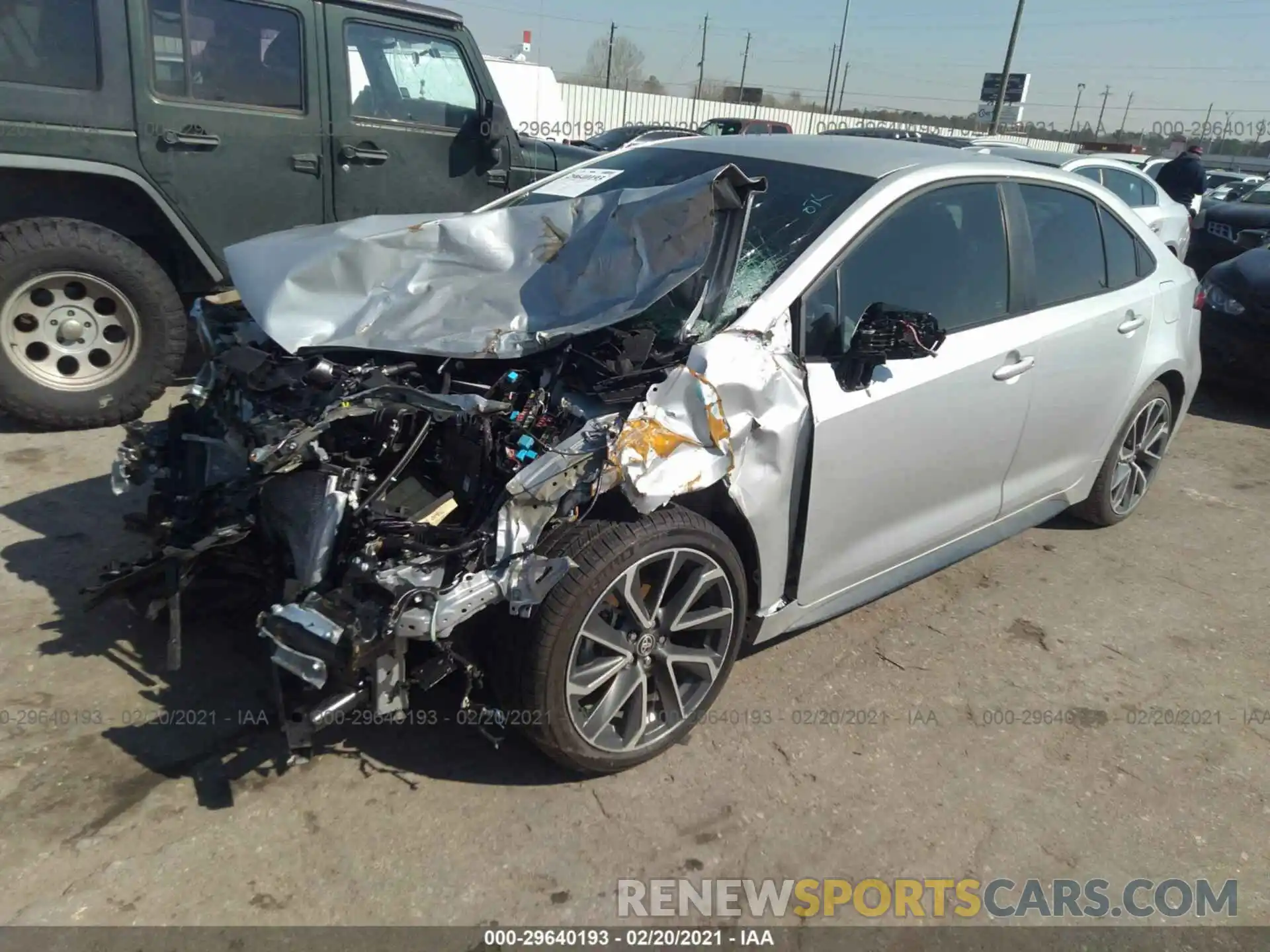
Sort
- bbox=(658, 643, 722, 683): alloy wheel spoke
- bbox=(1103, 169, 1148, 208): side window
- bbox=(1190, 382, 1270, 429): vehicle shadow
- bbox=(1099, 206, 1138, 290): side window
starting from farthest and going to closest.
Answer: bbox=(1103, 169, 1148, 208): side window → bbox=(1190, 382, 1270, 429): vehicle shadow → bbox=(1099, 206, 1138, 290): side window → bbox=(658, 643, 722, 683): alloy wheel spoke

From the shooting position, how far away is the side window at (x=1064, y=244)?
378 centimetres

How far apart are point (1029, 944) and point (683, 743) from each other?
3.66ft

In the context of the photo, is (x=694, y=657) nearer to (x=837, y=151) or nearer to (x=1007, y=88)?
(x=837, y=151)

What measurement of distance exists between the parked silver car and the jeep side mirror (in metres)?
0.01

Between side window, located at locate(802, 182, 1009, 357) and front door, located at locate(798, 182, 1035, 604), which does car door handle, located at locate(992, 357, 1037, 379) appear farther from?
side window, located at locate(802, 182, 1009, 357)

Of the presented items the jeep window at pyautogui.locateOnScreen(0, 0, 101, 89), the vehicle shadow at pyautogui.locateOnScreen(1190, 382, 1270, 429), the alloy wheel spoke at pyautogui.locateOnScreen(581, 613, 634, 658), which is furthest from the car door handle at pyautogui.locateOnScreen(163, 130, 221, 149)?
the vehicle shadow at pyautogui.locateOnScreen(1190, 382, 1270, 429)

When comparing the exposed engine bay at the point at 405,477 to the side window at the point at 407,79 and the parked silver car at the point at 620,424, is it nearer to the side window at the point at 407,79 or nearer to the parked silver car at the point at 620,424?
the parked silver car at the point at 620,424

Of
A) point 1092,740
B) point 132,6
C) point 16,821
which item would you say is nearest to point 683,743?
point 1092,740

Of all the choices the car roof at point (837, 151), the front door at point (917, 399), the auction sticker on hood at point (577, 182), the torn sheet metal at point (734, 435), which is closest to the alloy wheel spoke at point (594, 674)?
the torn sheet metal at point (734, 435)

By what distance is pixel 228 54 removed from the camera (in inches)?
203

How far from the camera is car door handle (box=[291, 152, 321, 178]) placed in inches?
215

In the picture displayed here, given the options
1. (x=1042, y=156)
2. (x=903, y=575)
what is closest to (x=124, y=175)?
(x=903, y=575)

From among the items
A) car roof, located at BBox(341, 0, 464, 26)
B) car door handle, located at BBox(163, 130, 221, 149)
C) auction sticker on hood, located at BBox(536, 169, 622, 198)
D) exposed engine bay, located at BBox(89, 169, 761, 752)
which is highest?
car roof, located at BBox(341, 0, 464, 26)

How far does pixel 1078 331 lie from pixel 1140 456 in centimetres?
135
